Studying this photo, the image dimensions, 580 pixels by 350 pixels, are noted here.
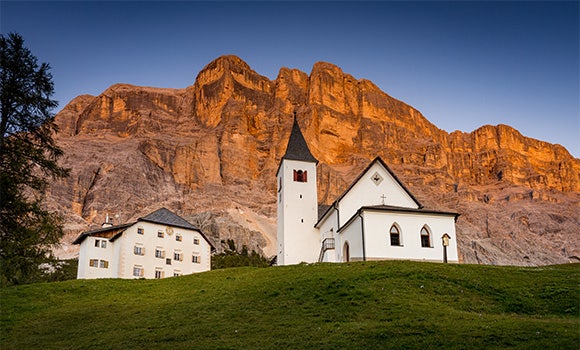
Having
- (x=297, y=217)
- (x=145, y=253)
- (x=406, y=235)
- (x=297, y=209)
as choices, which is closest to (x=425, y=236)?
(x=406, y=235)

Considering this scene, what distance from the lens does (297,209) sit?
52.9 meters

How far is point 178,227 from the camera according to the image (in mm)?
59562

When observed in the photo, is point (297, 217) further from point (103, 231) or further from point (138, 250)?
point (103, 231)

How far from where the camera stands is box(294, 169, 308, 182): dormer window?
54.6m

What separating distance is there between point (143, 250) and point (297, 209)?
17.5m

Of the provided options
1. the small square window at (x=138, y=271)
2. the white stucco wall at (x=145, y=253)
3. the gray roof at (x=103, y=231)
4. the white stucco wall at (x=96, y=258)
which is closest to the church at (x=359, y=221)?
the white stucco wall at (x=145, y=253)

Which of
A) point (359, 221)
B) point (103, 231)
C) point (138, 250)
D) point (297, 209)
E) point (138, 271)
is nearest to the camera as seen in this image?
point (359, 221)

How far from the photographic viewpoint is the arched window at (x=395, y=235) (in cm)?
3766

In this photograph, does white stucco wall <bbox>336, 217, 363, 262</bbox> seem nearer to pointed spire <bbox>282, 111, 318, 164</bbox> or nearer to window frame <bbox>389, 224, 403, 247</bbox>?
window frame <bbox>389, 224, 403, 247</bbox>

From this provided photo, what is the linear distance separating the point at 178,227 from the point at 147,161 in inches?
4618

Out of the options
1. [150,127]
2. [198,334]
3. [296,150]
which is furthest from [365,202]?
[150,127]

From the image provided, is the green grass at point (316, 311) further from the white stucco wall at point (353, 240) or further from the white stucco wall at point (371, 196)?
the white stucco wall at point (371, 196)

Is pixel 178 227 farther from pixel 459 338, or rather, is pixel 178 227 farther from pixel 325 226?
pixel 459 338

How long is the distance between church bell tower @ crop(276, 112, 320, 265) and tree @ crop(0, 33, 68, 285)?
30751mm
